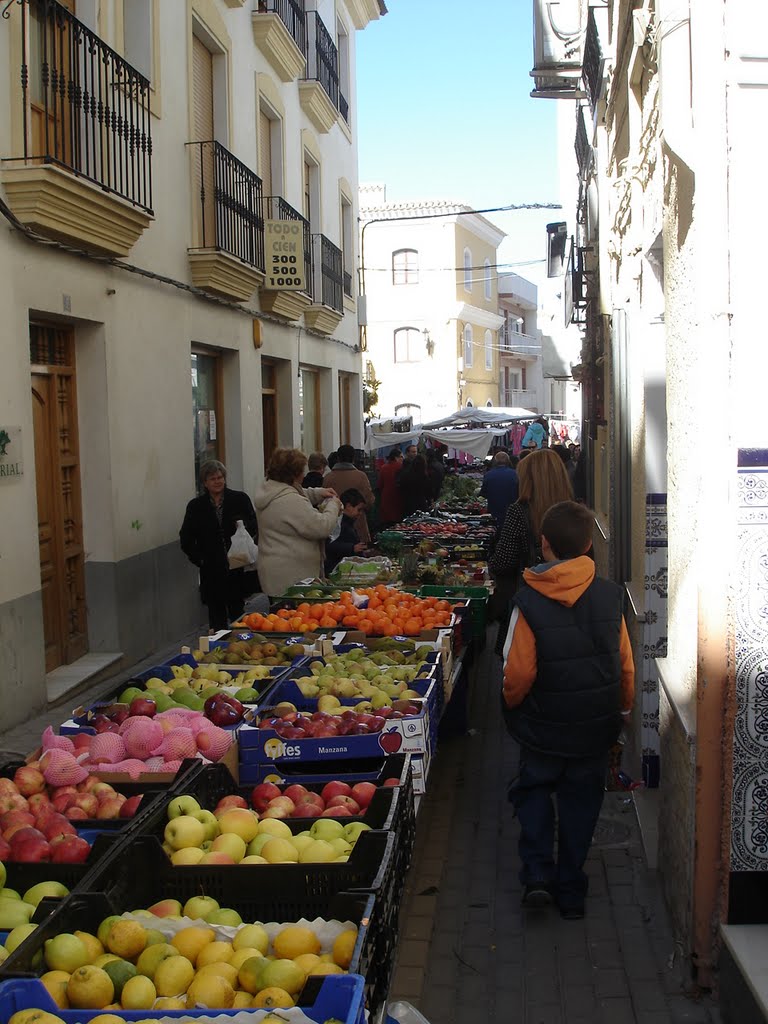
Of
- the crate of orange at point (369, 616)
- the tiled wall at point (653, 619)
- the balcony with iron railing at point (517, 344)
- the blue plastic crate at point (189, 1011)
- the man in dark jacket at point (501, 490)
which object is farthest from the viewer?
the balcony with iron railing at point (517, 344)

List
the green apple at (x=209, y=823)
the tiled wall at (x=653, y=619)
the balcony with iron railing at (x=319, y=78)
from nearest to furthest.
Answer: the green apple at (x=209, y=823) → the tiled wall at (x=653, y=619) → the balcony with iron railing at (x=319, y=78)

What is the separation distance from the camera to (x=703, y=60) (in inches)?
133

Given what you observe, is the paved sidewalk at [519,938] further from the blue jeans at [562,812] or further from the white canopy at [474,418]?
the white canopy at [474,418]

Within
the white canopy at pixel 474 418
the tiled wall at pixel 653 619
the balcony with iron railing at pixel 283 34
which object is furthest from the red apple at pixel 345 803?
the white canopy at pixel 474 418

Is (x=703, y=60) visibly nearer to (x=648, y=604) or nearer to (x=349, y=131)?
(x=648, y=604)

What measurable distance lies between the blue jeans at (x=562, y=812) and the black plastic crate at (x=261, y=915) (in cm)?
159

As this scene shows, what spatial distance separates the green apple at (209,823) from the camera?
3.33 metres

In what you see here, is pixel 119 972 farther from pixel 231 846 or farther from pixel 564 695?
pixel 564 695

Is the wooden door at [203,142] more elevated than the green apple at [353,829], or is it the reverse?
the wooden door at [203,142]

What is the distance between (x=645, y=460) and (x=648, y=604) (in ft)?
2.45

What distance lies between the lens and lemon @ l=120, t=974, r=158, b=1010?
2.44 meters

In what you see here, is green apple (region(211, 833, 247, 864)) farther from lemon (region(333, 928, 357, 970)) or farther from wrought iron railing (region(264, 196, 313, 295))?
wrought iron railing (region(264, 196, 313, 295))

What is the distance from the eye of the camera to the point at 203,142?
11031mm

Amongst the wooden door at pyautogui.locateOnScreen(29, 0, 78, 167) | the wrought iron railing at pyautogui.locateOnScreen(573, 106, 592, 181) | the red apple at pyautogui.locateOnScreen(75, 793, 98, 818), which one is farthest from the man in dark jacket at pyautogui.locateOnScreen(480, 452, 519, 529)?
the red apple at pyautogui.locateOnScreen(75, 793, 98, 818)
